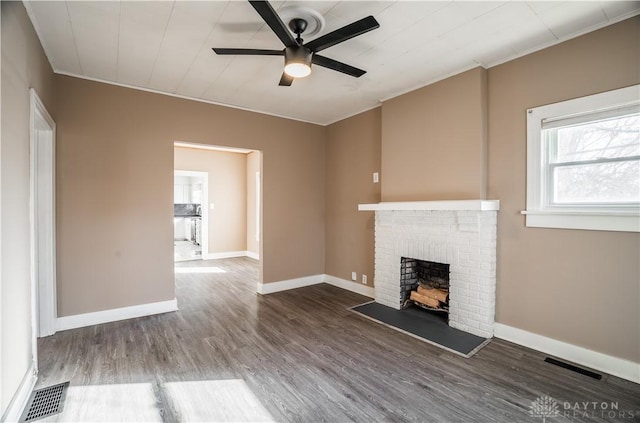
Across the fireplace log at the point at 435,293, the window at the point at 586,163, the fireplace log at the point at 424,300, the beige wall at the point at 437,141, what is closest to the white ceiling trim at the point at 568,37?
the beige wall at the point at 437,141

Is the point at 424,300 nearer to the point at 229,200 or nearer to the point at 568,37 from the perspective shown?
the point at 568,37

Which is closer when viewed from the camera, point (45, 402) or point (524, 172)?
point (45, 402)

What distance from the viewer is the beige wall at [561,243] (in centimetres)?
226

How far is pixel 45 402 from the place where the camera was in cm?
199

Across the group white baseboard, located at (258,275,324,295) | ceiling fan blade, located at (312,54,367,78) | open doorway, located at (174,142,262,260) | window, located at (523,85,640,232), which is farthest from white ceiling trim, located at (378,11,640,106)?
open doorway, located at (174,142,262,260)

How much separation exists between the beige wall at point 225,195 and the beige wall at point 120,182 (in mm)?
3339

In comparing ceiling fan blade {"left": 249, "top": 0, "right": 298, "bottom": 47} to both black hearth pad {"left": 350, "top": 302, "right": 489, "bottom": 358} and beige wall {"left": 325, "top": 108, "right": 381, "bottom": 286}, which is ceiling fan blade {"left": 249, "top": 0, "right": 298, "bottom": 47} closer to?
beige wall {"left": 325, "top": 108, "right": 381, "bottom": 286}

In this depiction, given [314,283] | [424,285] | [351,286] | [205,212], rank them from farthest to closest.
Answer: [205,212]
[314,283]
[351,286]
[424,285]

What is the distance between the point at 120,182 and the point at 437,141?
3.63 m

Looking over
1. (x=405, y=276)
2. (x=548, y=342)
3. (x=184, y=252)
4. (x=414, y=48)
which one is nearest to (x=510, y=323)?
(x=548, y=342)

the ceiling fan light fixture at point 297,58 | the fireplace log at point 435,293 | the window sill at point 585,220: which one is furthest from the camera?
the fireplace log at point 435,293

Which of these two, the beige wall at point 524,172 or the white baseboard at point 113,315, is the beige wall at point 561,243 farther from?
the white baseboard at point 113,315

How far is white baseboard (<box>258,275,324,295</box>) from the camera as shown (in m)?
4.52

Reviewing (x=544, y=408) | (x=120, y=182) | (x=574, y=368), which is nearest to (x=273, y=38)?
(x=120, y=182)
